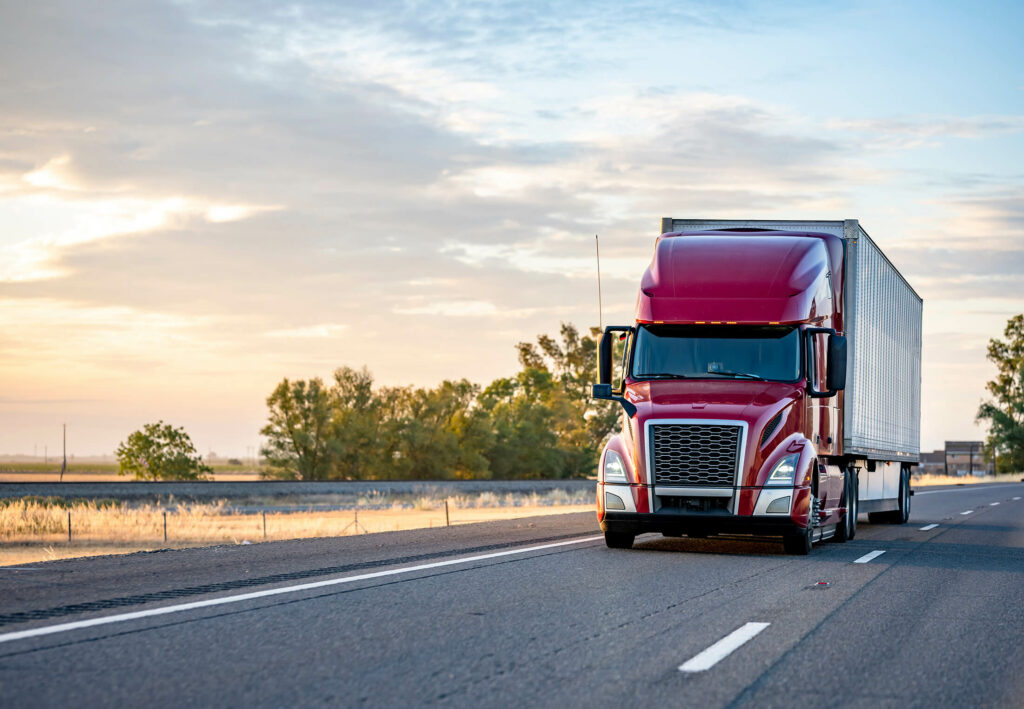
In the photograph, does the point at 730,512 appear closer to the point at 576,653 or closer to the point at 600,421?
the point at 576,653

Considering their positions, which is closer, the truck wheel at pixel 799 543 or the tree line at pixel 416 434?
the truck wheel at pixel 799 543

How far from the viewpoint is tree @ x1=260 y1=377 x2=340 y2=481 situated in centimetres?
6856

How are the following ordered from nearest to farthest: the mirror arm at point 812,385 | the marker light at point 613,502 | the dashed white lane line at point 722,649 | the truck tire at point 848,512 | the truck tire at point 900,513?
the dashed white lane line at point 722,649 → the marker light at point 613,502 → the mirror arm at point 812,385 → the truck tire at point 848,512 → the truck tire at point 900,513

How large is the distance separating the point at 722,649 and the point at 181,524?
27.9 m

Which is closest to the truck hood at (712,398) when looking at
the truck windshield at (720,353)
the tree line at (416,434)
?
the truck windshield at (720,353)

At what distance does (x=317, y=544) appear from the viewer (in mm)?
15680

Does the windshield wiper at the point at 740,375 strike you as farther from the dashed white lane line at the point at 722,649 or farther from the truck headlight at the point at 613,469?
the dashed white lane line at the point at 722,649

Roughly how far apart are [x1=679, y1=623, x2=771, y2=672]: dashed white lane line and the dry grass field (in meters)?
13.5

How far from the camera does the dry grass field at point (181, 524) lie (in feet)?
83.9

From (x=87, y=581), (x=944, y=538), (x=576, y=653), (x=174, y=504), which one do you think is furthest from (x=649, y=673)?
(x=174, y=504)

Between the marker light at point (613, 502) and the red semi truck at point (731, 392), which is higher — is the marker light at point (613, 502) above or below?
below

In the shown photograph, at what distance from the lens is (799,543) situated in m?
14.9

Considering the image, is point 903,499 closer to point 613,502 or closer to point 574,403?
point 613,502

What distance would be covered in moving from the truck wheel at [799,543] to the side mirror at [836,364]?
5.87ft
